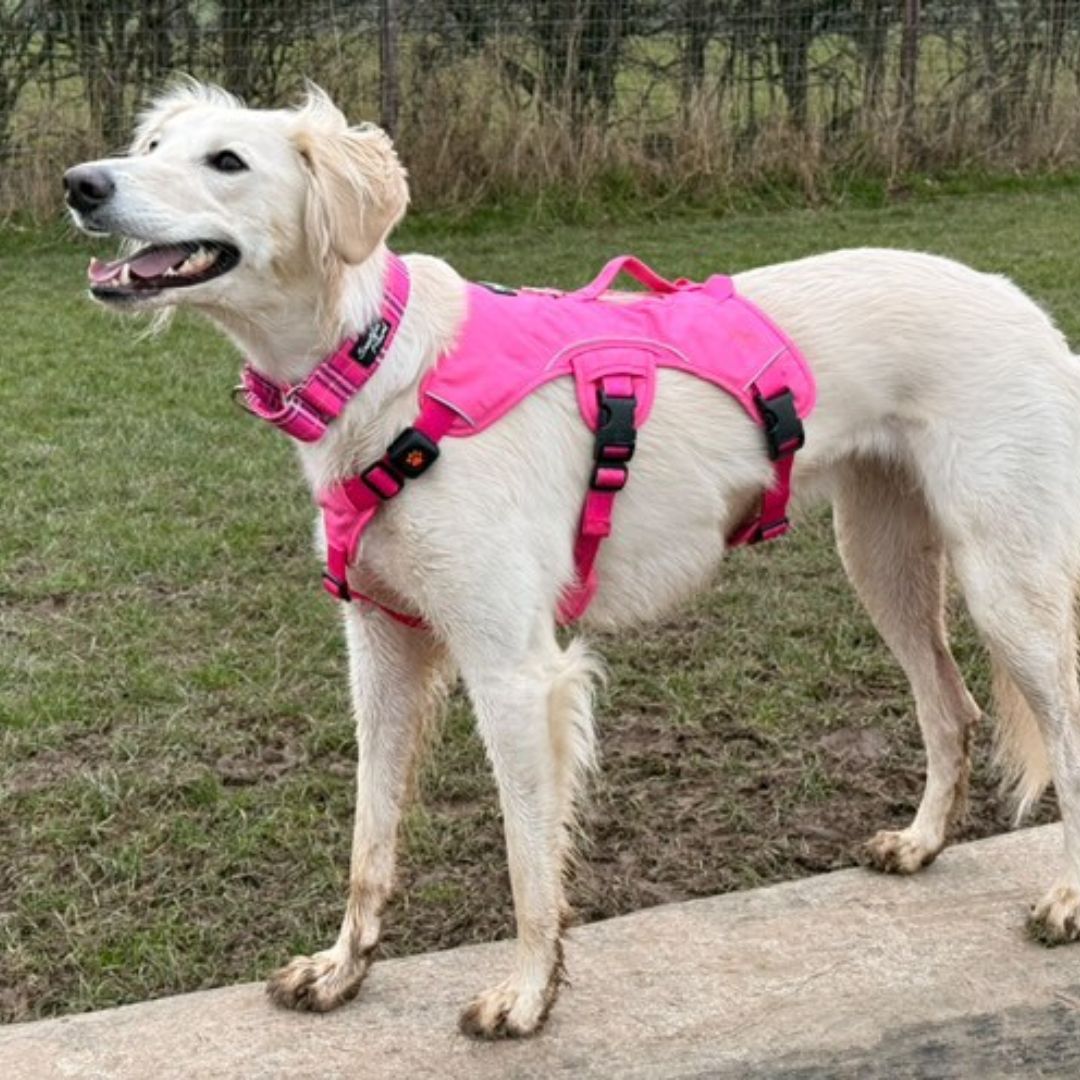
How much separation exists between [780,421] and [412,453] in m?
0.77

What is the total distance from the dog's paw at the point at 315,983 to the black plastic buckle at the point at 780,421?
4.28 ft

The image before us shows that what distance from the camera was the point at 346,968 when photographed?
121 inches

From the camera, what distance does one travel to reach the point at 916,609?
12.1 ft

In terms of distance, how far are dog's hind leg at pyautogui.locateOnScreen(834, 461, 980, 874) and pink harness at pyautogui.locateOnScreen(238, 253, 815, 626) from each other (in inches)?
13.9

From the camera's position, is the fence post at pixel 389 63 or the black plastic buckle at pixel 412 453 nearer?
the black plastic buckle at pixel 412 453

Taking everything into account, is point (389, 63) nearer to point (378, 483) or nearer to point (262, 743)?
point (262, 743)

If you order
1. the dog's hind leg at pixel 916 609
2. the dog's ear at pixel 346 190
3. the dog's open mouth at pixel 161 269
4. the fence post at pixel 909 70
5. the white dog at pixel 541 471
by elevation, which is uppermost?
the dog's ear at pixel 346 190

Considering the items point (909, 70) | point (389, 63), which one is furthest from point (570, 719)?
point (909, 70)

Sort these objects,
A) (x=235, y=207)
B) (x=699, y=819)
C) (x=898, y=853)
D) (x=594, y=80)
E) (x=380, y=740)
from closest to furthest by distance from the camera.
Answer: (x=235, y=207) → (x=380, y=740) → (x=898, y=853) → (x=699, y=819) → (x=594, y=80)

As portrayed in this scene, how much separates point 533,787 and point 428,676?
42cm

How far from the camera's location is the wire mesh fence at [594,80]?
463 inches

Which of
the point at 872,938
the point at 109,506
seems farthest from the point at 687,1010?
the point at 109,506

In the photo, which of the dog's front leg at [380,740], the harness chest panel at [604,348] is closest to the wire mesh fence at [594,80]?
the harness chest panel at [604,348]

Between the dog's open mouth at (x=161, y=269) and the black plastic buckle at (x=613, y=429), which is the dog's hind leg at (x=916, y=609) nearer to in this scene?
the black plastic buckle at (x=613, y=429)
